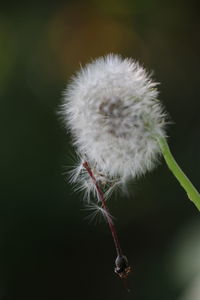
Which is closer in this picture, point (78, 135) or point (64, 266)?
point (78, 135)

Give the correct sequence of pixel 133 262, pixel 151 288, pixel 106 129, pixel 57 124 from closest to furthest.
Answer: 1. pixel 106 129
2. pixel 151 288
3. pixel 133 262
4. pixel 57 124

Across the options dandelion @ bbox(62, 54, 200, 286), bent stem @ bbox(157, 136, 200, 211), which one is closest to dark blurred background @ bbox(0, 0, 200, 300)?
dandelion @ bbox(62, 54, 200, 286)

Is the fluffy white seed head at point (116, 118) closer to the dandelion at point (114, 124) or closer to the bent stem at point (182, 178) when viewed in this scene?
the dandelion at point (114, 124)

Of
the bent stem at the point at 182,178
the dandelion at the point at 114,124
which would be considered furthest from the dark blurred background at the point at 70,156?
the bent stem at the point at 182,178

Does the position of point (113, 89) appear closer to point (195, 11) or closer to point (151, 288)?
point (151, 288)

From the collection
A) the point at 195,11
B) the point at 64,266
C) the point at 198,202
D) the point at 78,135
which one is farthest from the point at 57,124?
the point at 198,202

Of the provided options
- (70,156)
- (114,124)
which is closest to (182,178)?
(114,124)

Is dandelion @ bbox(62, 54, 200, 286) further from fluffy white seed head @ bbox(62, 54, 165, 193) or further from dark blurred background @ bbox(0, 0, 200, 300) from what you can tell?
dark blurred background @ bbox(0, 0, 200, 300)
